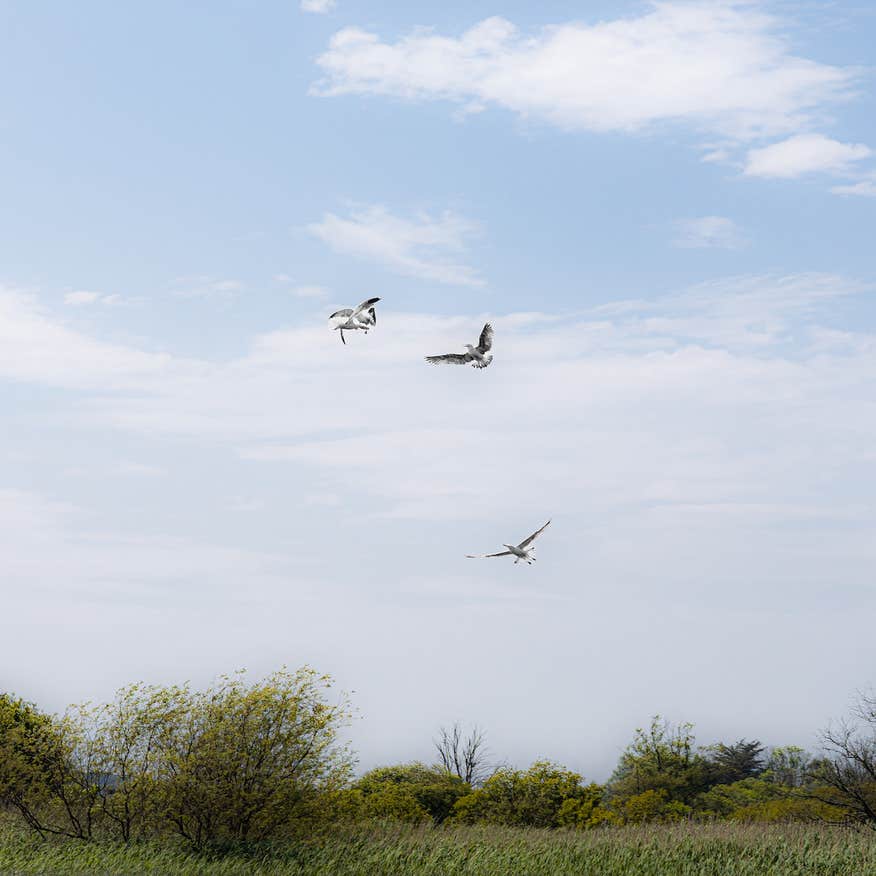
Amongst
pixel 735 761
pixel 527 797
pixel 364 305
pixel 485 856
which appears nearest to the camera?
pixel 364 305

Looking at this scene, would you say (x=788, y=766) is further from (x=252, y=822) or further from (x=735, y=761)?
(x=252, y=822)

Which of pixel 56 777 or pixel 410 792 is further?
pixel 410 792

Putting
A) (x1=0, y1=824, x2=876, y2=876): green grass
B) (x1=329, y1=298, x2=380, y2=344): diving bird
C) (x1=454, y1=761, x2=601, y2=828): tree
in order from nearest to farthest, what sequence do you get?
(x1=329, y1=298, x2=380, y2=344): diving bird, (x1=0, y1=824, x2=876, y2=876): green grass, (x1=454, y1=761, x2=601, y2=828): tree

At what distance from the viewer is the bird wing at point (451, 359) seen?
21.5m

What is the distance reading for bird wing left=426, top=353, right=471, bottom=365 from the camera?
21469 mm

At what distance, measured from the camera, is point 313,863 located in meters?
23.9

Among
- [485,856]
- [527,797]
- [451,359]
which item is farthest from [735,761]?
[451,359]

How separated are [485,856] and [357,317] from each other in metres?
12.2

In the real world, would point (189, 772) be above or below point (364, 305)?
below

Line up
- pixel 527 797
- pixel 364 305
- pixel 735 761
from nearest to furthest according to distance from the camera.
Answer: pixel 364 305 → pixel 527 797 → pixel 735 761

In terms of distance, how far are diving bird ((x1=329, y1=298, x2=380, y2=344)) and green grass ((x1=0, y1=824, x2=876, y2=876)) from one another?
1134 centimetres

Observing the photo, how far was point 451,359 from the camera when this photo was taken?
2159 cm

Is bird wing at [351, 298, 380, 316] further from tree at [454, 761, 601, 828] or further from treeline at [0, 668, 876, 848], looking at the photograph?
tree at [454, 761, 601, 828]

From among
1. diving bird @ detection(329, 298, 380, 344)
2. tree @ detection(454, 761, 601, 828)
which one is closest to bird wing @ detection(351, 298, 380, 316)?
diving bird @ detection(329, 298, 380, 344)
